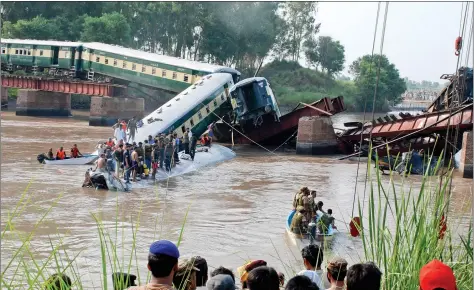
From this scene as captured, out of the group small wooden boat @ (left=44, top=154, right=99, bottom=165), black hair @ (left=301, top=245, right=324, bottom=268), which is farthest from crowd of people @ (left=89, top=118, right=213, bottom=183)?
black hair @ (left=301, top=245, right=324, bottom=268)

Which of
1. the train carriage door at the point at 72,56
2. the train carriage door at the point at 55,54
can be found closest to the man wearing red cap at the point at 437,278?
the train carriage door at the point at 72,56

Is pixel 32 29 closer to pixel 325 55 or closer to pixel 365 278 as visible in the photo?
pixel 325 55

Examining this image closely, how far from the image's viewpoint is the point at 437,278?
397 cm

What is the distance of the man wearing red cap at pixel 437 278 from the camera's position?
397cm

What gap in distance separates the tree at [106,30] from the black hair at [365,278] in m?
65.9

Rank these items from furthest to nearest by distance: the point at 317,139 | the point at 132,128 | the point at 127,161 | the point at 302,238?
the point at 317,139 < the point at 132,128 < the point at 127,161 < the point at 302,238

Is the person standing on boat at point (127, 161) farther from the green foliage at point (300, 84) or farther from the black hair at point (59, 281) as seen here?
the green foliage at point (300, 84)

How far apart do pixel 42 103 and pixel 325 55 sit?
192ft

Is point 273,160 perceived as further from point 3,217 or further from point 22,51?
point 22,51

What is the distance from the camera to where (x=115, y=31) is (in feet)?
230

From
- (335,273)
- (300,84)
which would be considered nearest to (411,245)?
(335,273)

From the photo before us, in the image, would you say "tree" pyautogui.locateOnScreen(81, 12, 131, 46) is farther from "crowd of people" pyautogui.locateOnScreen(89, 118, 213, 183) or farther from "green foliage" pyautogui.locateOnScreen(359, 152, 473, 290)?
"green foliage" pyautogui.locateOnScreen(359, 152, 473, 290)

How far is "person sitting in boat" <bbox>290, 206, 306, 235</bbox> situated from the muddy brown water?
37 centimetres

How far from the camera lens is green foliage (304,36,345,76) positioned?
106188 millimetres
